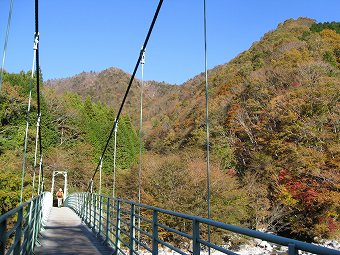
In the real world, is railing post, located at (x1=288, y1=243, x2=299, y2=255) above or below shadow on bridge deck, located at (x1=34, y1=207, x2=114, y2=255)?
above

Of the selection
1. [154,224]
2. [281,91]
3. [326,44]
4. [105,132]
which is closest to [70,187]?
[105,132]

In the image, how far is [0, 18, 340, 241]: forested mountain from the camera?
1981cm

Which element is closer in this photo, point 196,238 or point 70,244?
point 196,238

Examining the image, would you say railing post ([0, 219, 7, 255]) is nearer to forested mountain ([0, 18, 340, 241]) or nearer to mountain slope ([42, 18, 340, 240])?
forested mountain ([0, 18, 340, 241])

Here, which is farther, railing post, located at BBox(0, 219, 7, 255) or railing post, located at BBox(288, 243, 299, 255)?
railing post, located at BBox(0, 219, 7, 255)

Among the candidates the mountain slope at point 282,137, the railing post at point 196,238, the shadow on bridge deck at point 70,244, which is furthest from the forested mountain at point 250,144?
the railing post at point 196,238

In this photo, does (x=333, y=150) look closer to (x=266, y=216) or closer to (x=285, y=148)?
(x=285, y=148)

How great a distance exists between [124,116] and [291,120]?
1315 inches

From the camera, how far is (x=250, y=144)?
93.0 ft

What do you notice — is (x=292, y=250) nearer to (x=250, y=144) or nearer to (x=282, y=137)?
(x=282, y=137)

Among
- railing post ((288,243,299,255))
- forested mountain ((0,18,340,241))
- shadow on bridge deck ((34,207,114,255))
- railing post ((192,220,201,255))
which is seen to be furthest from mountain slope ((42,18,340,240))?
railing post ((288,243,299,255))

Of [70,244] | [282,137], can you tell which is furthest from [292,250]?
[282,137]

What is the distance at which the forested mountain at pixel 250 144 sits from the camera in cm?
1981

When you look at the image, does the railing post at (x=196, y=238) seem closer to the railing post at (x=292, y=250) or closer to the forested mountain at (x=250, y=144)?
the railing post at (x=292, y=250)
